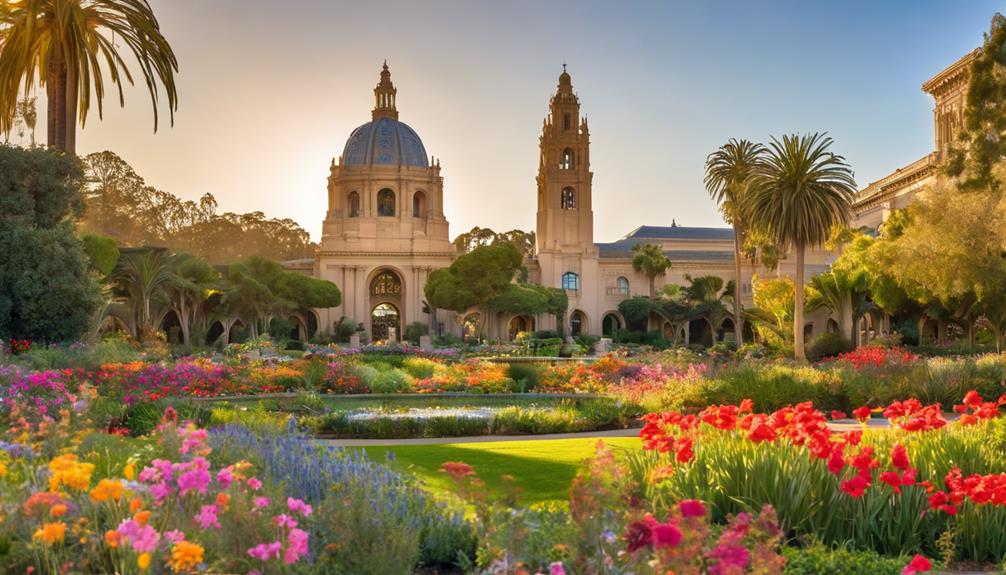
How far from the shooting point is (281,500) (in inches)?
207

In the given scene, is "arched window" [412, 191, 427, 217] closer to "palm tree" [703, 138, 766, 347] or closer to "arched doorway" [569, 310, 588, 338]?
"arched doorway" [569, 310, 588, 338]

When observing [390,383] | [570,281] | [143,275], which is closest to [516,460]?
[390,383]

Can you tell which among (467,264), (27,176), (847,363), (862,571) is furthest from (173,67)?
(467,264)

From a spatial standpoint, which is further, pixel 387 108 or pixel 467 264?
pixel 387 108

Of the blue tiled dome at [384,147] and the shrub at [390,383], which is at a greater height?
the blue tiled dome at [384,147]

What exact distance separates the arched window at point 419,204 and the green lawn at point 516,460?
62.4m

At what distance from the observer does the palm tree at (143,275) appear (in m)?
43.8

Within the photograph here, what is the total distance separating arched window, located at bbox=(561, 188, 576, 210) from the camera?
71875 mm

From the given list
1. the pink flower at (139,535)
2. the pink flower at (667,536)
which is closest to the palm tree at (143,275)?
the pink flower at (139,535)

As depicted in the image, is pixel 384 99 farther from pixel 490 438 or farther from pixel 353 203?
pixel 490 438

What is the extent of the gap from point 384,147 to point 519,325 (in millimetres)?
17770

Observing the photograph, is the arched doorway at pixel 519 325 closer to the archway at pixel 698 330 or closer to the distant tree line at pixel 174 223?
the archway at pixel 698 330

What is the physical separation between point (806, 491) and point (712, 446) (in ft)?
2.84

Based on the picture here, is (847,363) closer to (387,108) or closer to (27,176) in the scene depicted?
(27,176)
